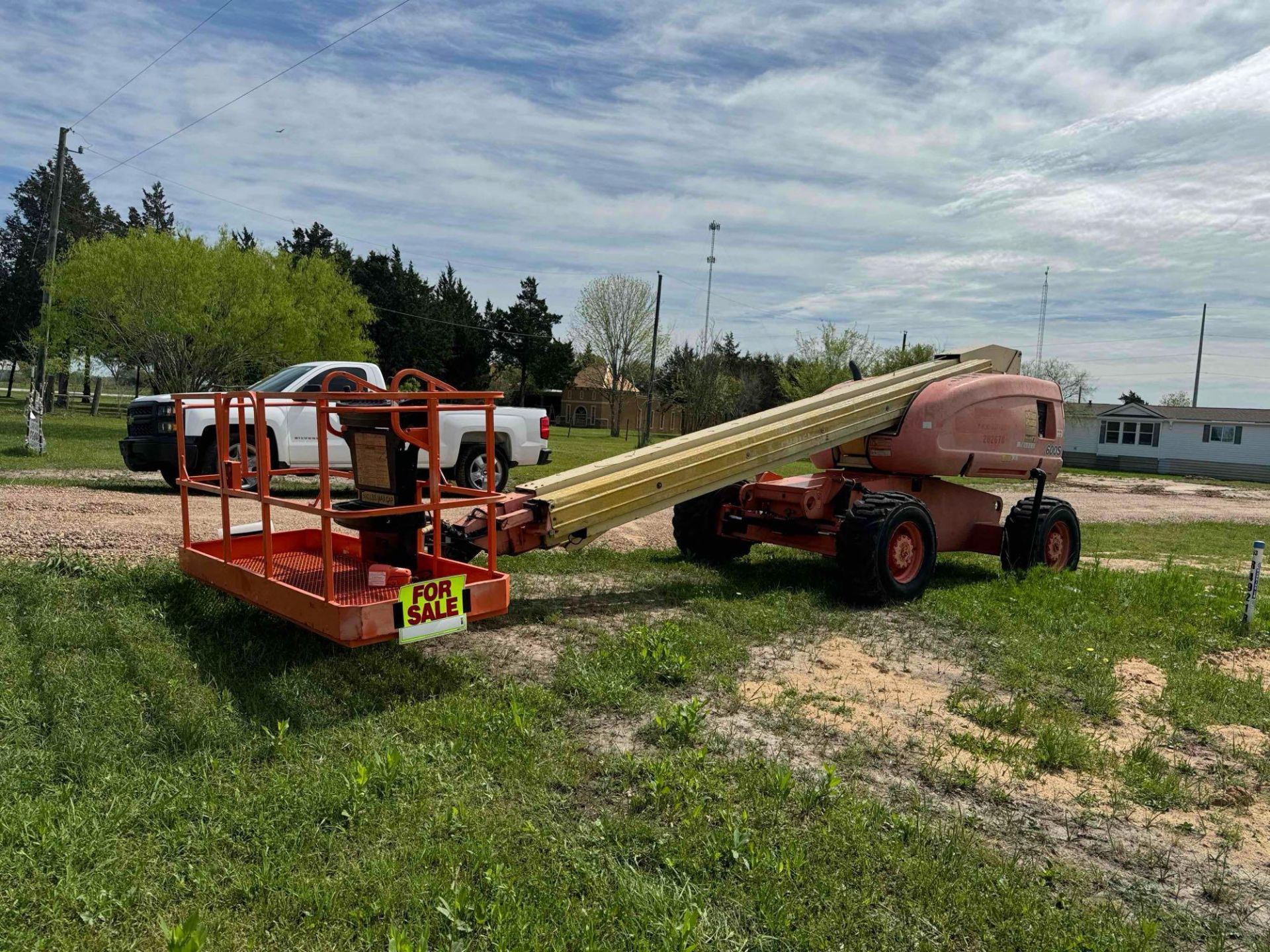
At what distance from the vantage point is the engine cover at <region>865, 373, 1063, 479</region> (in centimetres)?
870

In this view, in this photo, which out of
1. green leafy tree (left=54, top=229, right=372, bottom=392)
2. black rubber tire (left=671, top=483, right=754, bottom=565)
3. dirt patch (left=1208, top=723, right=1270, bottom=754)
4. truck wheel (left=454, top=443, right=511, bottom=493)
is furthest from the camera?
green leafy tree (left=54, top=229, right=372, bottom=392)

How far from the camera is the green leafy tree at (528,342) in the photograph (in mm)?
59594

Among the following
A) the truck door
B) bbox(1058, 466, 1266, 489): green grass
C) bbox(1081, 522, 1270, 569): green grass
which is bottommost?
bbox(1058, 466, 1266, 489): green grass

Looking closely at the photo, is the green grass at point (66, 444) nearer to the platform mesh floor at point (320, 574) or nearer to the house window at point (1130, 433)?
the platform mesh floor at point (320, 574)

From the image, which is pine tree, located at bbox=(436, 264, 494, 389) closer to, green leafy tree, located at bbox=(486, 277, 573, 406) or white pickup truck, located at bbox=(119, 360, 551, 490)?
green leafy tree, located at bbox=(486, 277, 573, 406)

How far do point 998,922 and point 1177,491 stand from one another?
31656 millimetres

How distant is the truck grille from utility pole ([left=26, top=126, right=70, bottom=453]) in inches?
231

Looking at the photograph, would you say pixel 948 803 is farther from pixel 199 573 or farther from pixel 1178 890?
pixel 199 573

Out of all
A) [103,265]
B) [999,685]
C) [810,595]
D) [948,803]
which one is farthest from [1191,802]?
[103,265]

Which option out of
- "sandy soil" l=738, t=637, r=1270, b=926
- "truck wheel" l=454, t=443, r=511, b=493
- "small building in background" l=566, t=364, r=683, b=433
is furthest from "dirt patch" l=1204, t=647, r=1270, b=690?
"small building in background" l=566, t=364, r=683, b=433

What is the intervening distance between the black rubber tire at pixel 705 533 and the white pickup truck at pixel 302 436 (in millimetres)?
2971

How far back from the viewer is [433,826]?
3.60 m

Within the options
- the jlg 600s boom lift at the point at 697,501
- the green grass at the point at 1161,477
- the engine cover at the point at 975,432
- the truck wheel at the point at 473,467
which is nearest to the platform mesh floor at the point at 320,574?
the jlg 600s boom lift at the point at 697,501

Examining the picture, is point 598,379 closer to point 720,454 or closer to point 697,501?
point 697,501
